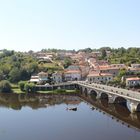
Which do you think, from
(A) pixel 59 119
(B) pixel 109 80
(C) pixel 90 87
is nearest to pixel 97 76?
(B) pixel 109 80

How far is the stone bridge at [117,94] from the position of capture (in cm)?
5383

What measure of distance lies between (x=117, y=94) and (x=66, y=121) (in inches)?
483

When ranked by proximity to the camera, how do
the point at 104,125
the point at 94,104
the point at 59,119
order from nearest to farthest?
the point at 104,125, the point at 59,119, the point at 94,104

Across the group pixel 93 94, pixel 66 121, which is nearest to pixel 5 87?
pixel 93 94

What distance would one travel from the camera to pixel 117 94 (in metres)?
60.8

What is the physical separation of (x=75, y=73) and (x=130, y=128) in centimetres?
6250

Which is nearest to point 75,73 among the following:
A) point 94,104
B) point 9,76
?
point 9,76

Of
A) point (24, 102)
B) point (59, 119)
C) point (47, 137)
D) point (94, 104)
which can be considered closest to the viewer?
point (47, 137)

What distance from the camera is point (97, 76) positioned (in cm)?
9938

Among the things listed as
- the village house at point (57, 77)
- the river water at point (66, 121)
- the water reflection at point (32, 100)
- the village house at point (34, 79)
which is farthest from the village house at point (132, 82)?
the village house at point (34, 79)

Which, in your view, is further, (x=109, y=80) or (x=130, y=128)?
(x=109, y=80)

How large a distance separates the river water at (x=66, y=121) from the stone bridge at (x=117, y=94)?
162cm

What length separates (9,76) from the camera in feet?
355

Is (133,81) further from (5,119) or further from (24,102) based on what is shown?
(5,119)
